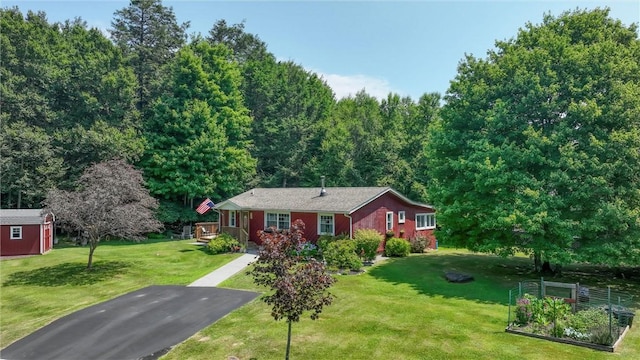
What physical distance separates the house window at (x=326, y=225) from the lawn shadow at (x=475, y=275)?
4.14 m

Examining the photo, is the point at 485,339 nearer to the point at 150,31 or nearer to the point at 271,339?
the point at 271,339

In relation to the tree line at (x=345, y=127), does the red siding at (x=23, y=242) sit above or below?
below

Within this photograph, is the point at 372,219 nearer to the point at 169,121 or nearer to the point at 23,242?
the point at 169,121

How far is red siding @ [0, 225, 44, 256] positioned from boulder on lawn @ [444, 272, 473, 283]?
26.8 meters

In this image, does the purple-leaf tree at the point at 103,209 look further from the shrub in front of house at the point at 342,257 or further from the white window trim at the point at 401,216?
the white window trim at the point at 401,216

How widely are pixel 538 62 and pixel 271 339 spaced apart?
1911cm

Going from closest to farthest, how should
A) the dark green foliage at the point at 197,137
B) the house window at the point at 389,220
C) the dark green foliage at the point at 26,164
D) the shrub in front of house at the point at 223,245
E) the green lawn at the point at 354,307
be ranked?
the green lawn at the point at 354,307 → the shrub in front of house at the point at 223,245 → the house window at the point at 389,220 → the dark green foliage at the point at 26,164 → the dark green foliage at the point at 197,137

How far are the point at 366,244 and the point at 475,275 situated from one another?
6.17m

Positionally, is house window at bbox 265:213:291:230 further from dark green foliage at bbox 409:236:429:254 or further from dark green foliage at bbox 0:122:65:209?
dark green foliage at bbox 0:122:65:209

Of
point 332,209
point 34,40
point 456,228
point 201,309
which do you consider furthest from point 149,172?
point 456,228

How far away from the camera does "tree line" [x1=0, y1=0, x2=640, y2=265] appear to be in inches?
710

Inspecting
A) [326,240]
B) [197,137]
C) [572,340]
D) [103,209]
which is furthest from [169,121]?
[572,340]

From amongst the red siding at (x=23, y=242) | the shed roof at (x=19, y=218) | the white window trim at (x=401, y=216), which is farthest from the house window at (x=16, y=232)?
the white window trim at (x=401, y=216)

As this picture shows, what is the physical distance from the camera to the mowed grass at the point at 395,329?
10.8 meters
